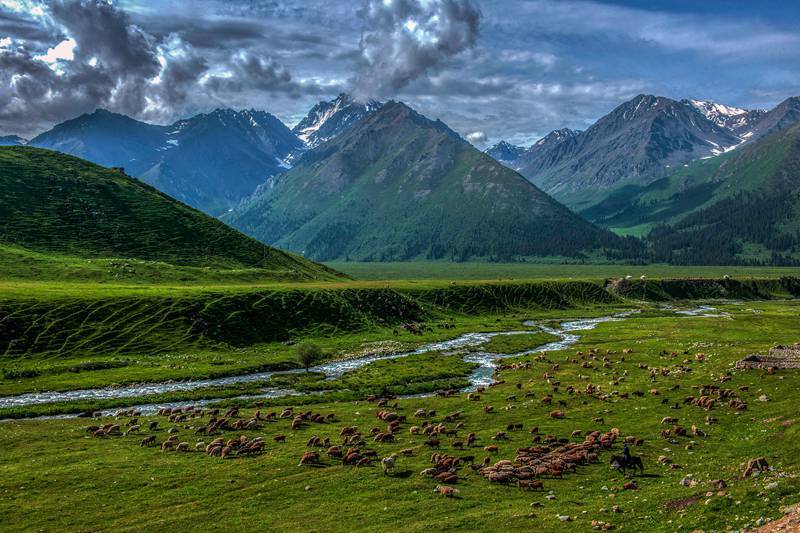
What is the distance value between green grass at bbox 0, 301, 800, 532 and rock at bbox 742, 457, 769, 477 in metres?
0.66

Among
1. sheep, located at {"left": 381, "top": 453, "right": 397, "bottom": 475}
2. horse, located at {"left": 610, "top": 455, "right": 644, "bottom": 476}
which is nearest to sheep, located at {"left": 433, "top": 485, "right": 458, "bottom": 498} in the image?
sheep, located at {"left": 381, "top": 453, "right": 397, "bottom": 475}

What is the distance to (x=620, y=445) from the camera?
45000 mm

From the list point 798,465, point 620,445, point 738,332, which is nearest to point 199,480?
point 620,445

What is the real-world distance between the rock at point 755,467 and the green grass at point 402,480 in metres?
0.66

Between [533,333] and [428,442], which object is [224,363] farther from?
[533,333]

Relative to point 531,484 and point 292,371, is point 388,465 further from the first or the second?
point 292,371

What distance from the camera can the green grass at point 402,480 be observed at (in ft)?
102

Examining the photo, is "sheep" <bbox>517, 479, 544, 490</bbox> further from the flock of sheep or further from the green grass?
the green grass

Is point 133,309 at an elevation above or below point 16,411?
above

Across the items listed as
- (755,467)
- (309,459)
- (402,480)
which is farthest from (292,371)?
(755,467)

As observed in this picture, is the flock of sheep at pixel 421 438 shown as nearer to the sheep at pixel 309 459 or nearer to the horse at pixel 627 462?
the sheep at pixel 309 459

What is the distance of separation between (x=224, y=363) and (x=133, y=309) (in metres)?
31.0

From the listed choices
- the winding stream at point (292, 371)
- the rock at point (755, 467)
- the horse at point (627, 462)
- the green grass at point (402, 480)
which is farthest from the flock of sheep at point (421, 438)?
the winding stream at point (292, 371)

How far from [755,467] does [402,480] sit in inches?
897
